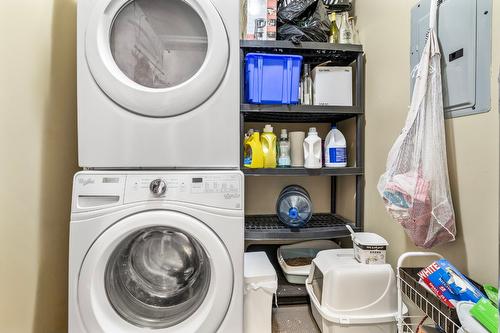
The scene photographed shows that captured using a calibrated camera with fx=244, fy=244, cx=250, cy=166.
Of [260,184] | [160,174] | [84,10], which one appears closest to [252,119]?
[260,184]

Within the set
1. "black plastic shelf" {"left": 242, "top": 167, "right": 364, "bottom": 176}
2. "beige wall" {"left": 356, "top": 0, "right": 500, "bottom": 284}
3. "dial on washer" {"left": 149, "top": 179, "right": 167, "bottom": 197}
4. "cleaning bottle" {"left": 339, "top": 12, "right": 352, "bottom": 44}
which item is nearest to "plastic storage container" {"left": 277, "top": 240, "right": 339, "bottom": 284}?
"beige wall" {"left": 356, "top": 0, "right": 500, "bottom": 284}

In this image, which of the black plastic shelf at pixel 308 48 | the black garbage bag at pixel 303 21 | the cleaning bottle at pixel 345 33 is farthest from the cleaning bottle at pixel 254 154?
the cleaning bottle at pixel 345 33

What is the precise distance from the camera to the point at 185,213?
0.92 meters

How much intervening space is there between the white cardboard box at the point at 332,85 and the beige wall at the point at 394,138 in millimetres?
125

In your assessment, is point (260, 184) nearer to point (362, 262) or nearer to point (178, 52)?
point (362, 262)

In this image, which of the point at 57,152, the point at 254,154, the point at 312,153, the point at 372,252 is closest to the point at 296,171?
the point at 312,153

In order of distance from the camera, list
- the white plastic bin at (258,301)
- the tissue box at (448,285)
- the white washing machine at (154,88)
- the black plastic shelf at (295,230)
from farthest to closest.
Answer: the black plastic shelf at (295,230) < the white plastic bin at (258,301) < the white washing machine at (154,88) < the tissue box at (448,285)

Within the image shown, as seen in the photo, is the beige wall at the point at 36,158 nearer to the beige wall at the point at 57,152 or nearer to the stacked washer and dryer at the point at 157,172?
the beige wall at the point at 57,152

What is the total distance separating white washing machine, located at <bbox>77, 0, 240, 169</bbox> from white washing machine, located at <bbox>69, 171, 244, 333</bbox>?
112 millimetres

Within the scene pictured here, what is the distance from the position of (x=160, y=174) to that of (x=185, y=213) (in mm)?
188

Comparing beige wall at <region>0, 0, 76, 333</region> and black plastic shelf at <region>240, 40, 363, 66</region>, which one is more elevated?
black plastic shelf at <region>240, 40, 363, 66</region>

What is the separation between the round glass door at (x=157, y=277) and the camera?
97 centimetres

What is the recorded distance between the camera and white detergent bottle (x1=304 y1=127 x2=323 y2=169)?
53.6 inches

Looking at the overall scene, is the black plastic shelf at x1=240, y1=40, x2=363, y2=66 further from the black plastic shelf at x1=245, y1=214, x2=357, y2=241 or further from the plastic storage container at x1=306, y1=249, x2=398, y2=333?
the plastic storage container at x1=306, y1=249, x2=398, y2=333
